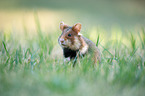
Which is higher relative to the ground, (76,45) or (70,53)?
(76,45)

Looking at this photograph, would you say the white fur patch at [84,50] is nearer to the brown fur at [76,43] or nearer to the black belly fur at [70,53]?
the brown fur at [76,43]

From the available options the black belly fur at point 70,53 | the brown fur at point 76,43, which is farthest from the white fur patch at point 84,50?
the black belly fur at point 70,53

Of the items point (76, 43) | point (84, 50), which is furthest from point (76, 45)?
point (84, 50)

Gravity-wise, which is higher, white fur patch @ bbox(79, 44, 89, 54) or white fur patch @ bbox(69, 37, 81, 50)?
white fur patch @ bbox(69, 37, 81, 50)

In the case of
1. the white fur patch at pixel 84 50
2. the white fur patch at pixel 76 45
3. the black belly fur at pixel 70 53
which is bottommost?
the black belly fur at pixel 70 53

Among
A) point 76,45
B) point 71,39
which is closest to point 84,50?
point 76,45

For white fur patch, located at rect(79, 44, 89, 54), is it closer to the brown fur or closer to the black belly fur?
the brown fur

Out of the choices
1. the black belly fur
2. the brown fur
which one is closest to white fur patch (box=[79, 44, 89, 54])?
the brown fur

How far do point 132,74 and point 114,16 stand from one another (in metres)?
7.84

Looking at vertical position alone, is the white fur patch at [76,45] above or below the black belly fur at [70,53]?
above

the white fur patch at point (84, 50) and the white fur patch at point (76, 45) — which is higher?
the white fur patch at point (76, 45)

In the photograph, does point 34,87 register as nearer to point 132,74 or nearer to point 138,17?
point 132,74

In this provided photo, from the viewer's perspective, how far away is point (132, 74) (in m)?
2.24

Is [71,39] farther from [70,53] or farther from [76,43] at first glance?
[70,53]
